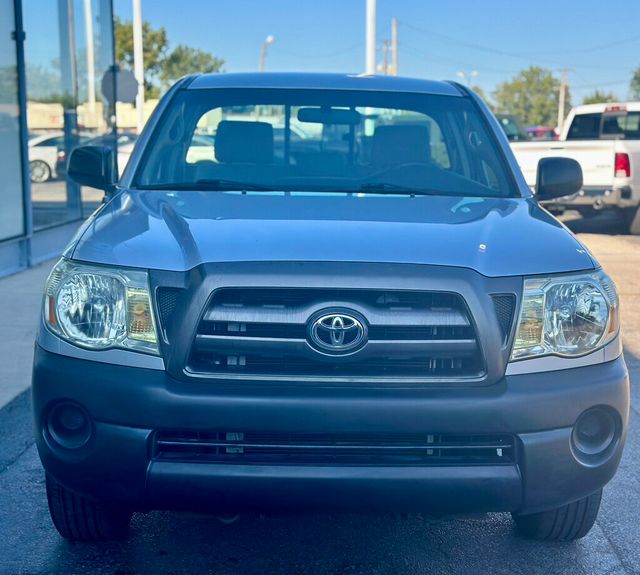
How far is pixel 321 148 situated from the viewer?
188 inches

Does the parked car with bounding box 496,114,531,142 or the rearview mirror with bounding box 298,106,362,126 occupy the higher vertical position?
the rearview mirror with bounding box 298,106,362,126

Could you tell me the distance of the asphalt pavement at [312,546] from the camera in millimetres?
3658

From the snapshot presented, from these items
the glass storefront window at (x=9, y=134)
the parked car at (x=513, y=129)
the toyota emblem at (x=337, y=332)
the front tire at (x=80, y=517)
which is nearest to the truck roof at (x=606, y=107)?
the parked car at (x=513, y=129)

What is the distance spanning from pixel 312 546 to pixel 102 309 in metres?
1.26

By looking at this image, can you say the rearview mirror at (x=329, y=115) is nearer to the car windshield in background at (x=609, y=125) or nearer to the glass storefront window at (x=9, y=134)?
the glass storefront window at (x=9, y=134)

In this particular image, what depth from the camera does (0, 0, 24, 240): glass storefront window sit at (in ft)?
34.2

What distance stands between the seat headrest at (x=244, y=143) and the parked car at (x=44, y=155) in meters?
6.92

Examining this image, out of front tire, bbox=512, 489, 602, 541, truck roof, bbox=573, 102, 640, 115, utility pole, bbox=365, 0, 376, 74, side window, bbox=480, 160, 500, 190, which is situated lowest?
front tire, bbox=512, 489, 602, 541

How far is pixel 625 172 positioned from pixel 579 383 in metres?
12.1

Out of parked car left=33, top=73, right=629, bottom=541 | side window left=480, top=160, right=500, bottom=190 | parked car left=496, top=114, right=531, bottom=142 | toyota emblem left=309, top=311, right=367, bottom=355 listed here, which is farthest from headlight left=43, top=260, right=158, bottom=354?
parked car left=496, top=114, right=531, bottom=142

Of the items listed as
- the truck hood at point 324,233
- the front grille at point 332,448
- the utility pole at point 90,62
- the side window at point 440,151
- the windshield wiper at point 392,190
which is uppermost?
the utility pole at point 90,62

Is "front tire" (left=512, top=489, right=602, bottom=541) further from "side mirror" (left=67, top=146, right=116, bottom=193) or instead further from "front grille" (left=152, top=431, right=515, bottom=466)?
"side mirror" (left=67, top=146, right=116, bottom=193)

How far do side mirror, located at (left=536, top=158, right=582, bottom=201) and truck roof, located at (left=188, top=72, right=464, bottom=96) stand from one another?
0.62m

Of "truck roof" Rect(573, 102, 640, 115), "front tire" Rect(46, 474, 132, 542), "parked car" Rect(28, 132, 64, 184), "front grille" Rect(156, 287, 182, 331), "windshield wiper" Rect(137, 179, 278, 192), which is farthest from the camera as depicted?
"truck roof" Rect(573, 102, 640, 115)
